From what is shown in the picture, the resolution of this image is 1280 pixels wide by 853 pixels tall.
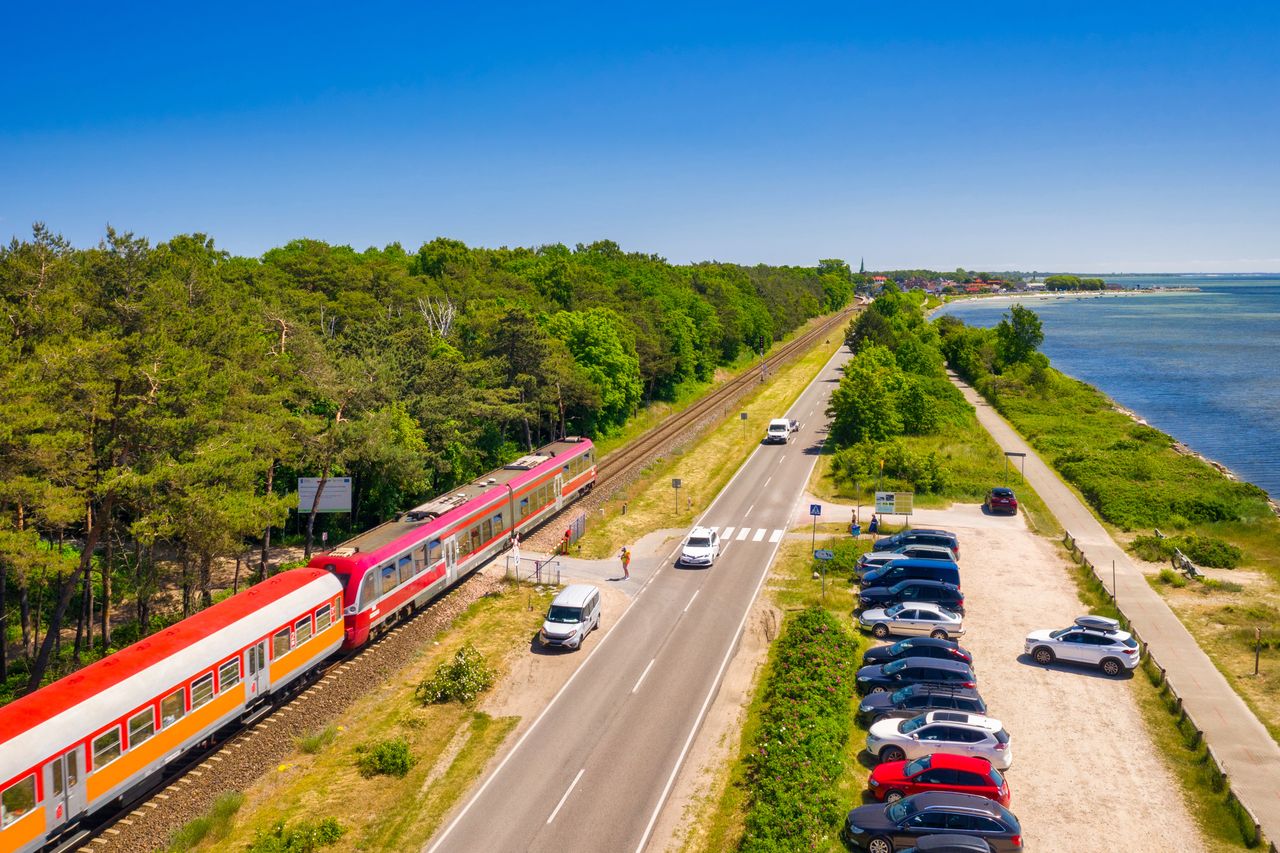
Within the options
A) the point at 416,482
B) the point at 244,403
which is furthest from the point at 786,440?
the point at 244,403

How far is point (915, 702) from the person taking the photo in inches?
1040

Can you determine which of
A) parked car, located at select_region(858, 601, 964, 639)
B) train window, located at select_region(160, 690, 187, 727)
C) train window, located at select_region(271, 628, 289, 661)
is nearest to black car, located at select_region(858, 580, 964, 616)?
parked car, located at select_region(858, 601, 964, 639)

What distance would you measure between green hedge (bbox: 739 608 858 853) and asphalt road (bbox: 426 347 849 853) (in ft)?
8.27

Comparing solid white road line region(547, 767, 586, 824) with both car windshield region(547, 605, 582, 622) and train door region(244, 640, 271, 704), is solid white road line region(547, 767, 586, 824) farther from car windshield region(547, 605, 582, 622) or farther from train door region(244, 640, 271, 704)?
train door region(244, 640, 271, 704)

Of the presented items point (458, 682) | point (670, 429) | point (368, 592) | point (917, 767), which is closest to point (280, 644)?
point (368, 592)

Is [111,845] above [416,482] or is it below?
below

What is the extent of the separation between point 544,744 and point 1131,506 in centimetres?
4287

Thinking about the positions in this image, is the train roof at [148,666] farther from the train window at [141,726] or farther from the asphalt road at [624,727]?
the asphalt road at [624,727]

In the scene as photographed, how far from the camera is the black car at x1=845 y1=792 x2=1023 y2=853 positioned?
19.6 m

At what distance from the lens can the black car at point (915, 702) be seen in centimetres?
2600

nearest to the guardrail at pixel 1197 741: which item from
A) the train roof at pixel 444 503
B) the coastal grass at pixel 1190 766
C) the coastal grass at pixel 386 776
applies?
the coastal grass at pixel 1190 766

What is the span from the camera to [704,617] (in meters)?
35.6

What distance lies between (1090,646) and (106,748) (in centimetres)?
3159

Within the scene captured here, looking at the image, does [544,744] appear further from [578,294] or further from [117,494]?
[578,294]
